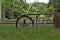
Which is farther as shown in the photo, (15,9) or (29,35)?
(15,9)

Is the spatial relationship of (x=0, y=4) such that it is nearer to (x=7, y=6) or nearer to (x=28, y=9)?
(x=7, y=6)

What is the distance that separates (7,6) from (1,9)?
1.18m

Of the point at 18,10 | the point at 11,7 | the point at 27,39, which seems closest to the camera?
the point at 27,39

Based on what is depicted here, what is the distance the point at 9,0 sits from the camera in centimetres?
2316

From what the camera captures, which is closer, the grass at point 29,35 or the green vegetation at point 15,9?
the grass at point 29,35

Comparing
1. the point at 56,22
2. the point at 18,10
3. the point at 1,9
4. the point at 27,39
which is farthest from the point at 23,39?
the point at 1,9

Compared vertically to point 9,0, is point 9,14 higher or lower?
lower

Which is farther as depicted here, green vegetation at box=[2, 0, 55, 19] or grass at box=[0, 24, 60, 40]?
green vegetation at box=[2, 0, 55, 19]

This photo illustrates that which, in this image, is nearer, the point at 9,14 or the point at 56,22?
the point at 56,22

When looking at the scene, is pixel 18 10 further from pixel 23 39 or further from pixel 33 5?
pixel 23 39

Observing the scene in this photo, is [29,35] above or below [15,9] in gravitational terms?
below

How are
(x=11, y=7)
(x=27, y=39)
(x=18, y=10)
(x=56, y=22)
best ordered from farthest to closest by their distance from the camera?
(x=11, y=7)
(x=18, y=10)
(x=56, y=22)
(x=27, y=39)

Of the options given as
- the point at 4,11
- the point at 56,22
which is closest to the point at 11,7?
the point at 4,11

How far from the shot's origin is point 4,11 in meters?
24.5
